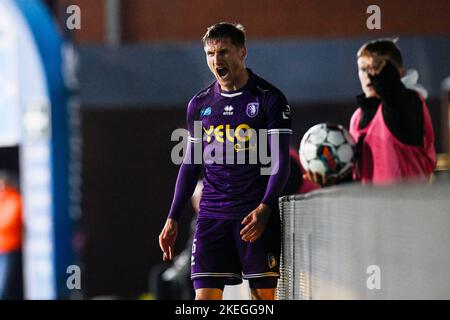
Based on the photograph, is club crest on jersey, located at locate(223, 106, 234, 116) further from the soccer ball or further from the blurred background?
the blurred background

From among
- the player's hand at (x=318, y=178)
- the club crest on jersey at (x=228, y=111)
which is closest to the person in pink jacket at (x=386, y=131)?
the player's hand at (x=318, y=178)

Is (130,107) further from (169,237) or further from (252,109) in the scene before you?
(252,109)

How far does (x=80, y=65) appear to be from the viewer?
12.3 metres

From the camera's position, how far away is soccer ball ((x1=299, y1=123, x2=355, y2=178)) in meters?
6.63

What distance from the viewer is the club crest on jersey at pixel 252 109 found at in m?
5.81

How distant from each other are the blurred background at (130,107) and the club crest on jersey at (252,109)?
13.2ft

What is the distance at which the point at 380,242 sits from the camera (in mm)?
4523

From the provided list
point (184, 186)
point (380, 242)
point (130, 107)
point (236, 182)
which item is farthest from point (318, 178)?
point (130, 107)

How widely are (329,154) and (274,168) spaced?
94 centimetres

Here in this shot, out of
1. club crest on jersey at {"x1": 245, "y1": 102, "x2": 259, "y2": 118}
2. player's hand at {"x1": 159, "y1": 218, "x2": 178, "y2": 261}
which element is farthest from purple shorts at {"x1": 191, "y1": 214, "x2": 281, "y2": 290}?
club crest on jersey at {"x1": 245, "y1": 102, "x2": 259, "y2": 118}

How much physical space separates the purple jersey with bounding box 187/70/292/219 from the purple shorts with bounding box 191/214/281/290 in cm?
10

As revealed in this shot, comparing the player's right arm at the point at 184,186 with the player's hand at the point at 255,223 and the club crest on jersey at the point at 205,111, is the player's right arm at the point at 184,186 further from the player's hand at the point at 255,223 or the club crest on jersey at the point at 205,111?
the player's hand at the point at 255,223
